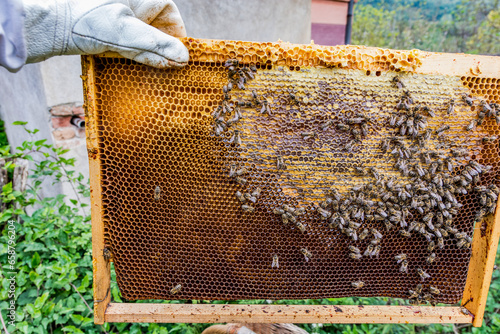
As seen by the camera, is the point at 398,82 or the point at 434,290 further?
the point at 434,290

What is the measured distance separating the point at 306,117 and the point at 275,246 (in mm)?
972

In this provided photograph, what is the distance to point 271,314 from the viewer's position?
2016 millimetres

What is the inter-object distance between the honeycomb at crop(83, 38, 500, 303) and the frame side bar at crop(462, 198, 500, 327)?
0.08 meters

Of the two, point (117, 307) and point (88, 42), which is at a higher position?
point (88, 42)

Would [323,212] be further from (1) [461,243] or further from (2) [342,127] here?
(1) [461,243]

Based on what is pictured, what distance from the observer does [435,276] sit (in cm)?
217

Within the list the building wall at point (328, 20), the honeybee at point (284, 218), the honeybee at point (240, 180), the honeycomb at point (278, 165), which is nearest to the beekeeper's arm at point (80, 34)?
the honeycomb at point (278, 165)

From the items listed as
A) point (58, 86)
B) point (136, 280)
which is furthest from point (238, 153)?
point (58, 86)

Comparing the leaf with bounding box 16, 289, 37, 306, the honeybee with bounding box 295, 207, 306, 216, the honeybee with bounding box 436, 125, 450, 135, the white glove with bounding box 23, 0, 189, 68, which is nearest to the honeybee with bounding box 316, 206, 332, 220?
the honeybee with bounding box 295, 207, 306, 216

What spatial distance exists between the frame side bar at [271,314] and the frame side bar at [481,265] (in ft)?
0.40

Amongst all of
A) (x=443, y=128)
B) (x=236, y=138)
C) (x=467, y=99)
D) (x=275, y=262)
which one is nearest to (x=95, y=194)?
(x=236, y=138)

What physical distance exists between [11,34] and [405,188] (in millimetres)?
2636

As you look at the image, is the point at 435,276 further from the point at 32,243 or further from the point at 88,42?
the point at 32,243

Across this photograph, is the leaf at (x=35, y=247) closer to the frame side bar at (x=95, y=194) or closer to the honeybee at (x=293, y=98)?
the frame side bar at (x=95, y=194)
